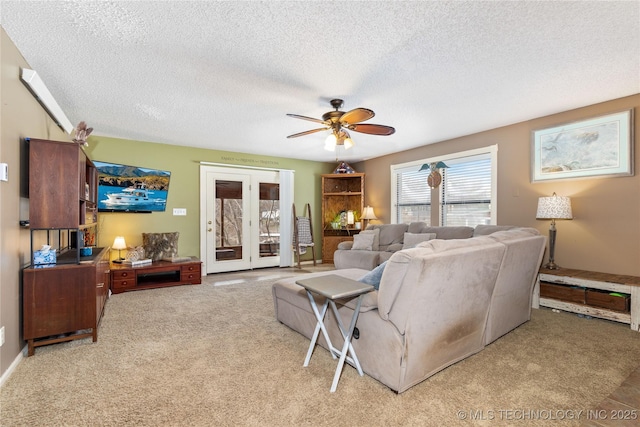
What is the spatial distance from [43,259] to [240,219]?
3.84m

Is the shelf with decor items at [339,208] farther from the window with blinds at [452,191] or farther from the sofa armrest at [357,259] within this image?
the sofa armrest at [357,259]

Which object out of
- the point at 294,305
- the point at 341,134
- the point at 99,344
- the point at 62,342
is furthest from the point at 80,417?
the point at 341,134

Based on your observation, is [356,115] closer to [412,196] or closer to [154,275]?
[412,196]

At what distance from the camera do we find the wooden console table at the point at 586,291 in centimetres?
300

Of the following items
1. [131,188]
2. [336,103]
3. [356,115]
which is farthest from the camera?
[131,188]

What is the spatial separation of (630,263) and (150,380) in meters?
4.90

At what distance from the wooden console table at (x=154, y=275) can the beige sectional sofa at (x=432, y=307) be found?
3082 millimetres

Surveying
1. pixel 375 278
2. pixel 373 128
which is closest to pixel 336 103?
pixel 373 128

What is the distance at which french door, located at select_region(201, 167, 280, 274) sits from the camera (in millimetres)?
6012

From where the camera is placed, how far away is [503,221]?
4543mm

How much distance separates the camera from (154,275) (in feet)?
16.9

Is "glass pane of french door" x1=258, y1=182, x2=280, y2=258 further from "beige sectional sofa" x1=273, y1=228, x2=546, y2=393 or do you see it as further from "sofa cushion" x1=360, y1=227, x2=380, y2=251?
"beige sectional sofa" x1=273, y1=228, x2=546, y2=393

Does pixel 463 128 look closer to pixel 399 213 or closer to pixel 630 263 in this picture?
pixel 399 213

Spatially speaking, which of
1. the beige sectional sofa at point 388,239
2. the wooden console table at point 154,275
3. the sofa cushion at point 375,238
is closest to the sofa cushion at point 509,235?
the beige sectional sofa at point 388,239
